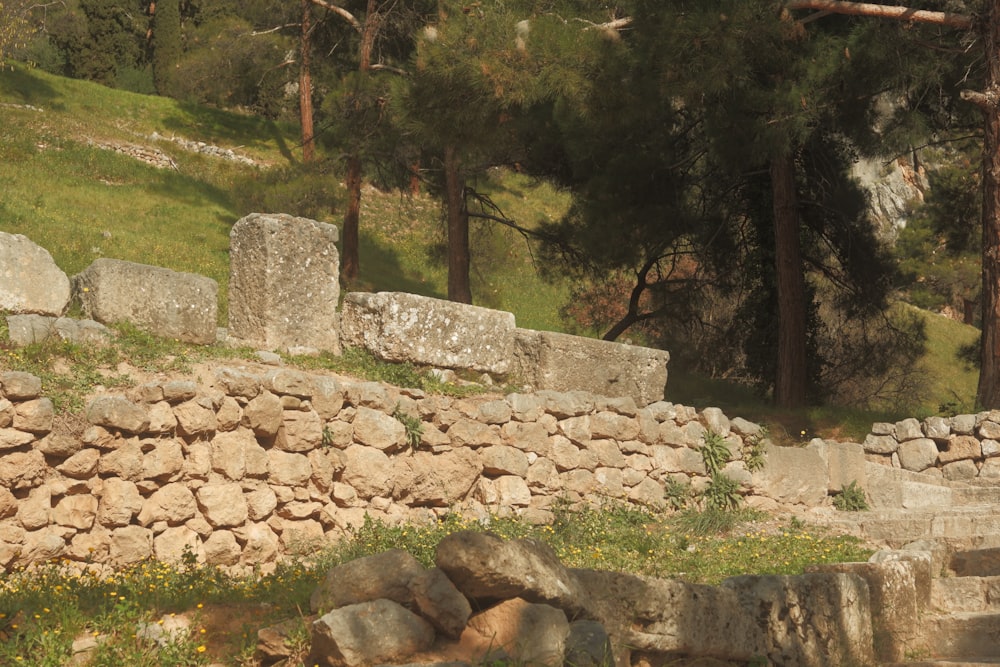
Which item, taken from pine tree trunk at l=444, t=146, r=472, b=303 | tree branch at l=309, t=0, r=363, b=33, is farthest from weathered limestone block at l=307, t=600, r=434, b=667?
tree branch at l=309, t=0, r=363, b=33

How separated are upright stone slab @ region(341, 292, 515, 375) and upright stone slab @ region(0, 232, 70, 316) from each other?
94.9 inches

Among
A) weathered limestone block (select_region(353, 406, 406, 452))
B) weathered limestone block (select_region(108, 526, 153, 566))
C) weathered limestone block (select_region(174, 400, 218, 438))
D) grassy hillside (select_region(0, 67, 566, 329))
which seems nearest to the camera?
weathered limestone block (select_region(108, 526, 153, 566))

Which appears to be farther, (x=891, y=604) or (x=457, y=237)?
(x=457, y=237)

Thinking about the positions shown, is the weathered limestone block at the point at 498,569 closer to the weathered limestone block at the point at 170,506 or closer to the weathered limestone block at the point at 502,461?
the weathered limestone block at the point at 170,506

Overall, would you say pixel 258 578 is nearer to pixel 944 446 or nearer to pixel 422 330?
pixel 422 330

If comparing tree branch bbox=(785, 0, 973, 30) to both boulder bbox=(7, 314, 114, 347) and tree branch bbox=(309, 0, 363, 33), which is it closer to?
boulder bbox=(7, 314, 114, 347)

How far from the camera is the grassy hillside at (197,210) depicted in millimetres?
15023

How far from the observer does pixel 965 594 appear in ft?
23.3

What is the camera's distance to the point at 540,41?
12.2 m

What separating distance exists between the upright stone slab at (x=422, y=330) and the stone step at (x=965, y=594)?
4.18 m

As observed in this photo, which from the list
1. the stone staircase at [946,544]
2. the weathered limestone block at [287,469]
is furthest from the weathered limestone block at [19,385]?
the stone staircase at [946,544]

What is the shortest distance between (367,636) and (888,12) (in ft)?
32.3

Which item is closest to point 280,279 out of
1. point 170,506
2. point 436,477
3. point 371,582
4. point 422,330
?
point 422,330

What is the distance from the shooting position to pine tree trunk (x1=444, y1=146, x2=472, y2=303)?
16.4m
